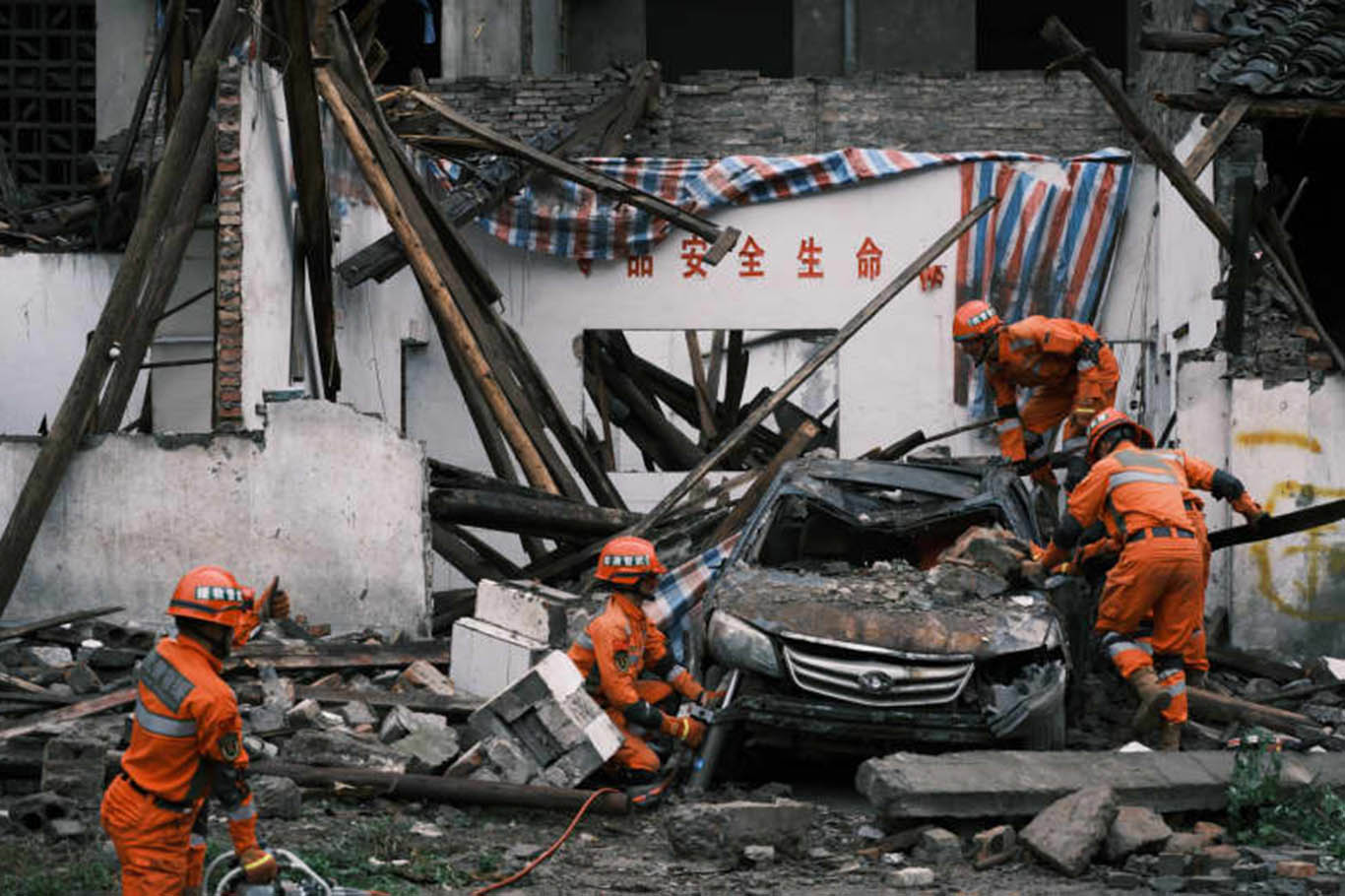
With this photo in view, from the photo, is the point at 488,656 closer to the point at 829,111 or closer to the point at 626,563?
the point at 626,563

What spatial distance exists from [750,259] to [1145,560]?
8315 mm

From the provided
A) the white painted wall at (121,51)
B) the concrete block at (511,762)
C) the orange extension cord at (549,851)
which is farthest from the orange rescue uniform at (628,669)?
the white painted wall at (121,51)

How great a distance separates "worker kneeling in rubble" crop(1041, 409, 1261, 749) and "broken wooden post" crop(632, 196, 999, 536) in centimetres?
377

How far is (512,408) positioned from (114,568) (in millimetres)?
3000

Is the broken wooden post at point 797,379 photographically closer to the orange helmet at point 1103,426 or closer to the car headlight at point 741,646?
the orange helmet at point 1103,426

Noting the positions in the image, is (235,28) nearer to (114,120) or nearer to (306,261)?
(306,261)

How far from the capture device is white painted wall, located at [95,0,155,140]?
2370cm

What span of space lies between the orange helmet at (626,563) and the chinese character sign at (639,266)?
8.55 m

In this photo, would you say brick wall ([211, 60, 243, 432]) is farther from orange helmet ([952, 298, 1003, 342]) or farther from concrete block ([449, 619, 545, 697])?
orange helmet ([952, 298, 1003, 342])

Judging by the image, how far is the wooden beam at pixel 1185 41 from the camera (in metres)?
13.5

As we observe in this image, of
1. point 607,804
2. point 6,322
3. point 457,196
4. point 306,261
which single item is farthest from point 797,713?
point 6,322

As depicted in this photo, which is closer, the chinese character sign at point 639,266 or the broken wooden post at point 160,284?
the broken wooden post at point 160,284

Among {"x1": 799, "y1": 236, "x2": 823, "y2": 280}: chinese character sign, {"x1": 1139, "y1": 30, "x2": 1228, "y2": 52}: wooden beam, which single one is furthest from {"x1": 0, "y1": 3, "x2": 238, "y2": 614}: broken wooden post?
{"x1": 799, "y1": 236, "x2": 823, "y2": 280}: chinese character sign

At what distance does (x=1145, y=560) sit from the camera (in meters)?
10.8
